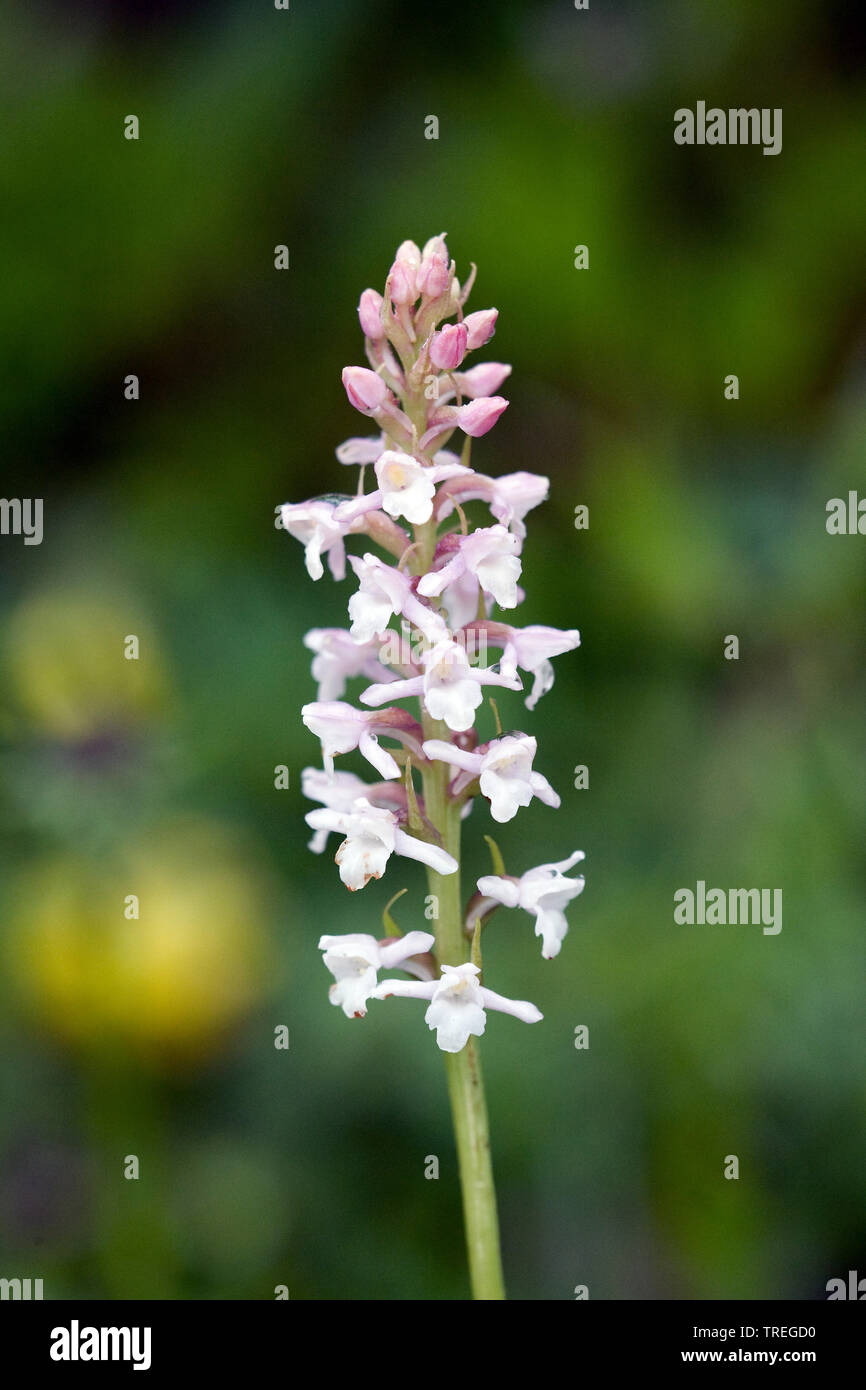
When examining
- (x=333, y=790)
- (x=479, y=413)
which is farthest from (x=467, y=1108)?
(x=479, y=413)

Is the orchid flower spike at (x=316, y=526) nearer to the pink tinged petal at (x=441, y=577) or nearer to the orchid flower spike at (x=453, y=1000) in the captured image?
the pink tinged petal at (x=441, y=577)

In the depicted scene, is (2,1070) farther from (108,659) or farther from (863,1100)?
(863,1100)

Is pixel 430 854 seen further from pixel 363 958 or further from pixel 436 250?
pixel 436 250

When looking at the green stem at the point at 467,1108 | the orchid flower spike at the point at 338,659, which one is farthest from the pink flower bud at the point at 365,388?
the green stem at the point at 467,1108

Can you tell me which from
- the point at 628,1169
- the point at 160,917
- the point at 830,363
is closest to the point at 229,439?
the point at 160,917

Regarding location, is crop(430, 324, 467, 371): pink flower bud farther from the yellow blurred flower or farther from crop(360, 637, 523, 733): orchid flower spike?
the yellow blurred flower

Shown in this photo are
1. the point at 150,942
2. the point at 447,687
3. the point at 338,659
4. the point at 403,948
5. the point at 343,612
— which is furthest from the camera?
the point at 343,612

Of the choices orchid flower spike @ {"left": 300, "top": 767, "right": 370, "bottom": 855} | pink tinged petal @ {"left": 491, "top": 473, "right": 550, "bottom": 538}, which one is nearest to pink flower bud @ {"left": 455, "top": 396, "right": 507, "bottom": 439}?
pink tinged petal @ {"left": 491, "top": 473, "right": 550, "bottom": 538}

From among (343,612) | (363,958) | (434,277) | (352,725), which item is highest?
(343,612)
